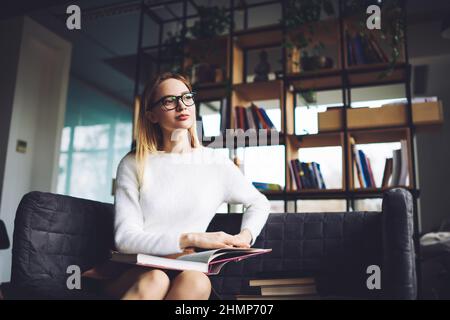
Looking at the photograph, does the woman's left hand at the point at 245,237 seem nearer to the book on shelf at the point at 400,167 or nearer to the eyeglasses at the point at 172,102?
the eyeglasses at the point at 172,102

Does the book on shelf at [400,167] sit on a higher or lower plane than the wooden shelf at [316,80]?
lower

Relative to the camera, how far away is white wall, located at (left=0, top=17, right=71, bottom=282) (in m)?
4.04

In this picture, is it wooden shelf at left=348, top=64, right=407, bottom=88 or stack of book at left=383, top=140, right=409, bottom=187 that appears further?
wooden shelf at left=348, top=64, right=407, bottom=88

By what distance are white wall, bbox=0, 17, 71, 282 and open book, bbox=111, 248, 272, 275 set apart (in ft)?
11.3

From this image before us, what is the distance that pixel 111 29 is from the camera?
4656 millimetres

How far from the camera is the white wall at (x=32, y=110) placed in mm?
4035

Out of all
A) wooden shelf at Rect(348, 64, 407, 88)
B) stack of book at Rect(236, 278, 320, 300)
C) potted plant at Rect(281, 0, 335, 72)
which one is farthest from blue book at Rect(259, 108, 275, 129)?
stack of book at Rect(236, 278, 320, 300)

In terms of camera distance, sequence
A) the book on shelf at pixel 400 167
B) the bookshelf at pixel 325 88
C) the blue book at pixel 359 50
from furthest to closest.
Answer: the blue book at pixel 359 50 < the bookshelf at pixel 325 88 < the book on shelf at pixel 400 167

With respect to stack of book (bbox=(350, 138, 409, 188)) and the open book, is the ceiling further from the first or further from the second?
Result: the open book

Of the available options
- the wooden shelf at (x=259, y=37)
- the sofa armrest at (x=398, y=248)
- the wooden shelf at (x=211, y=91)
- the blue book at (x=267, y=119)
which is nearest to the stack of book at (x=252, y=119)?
the blue book at (x=267, y=119)

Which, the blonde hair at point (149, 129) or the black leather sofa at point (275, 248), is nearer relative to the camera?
the black leather sofa at point (275, 248)

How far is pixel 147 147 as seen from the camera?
4.20 ft

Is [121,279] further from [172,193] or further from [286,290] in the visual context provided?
[286,290]

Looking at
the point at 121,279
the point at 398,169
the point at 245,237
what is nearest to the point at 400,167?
the point at 398,169
